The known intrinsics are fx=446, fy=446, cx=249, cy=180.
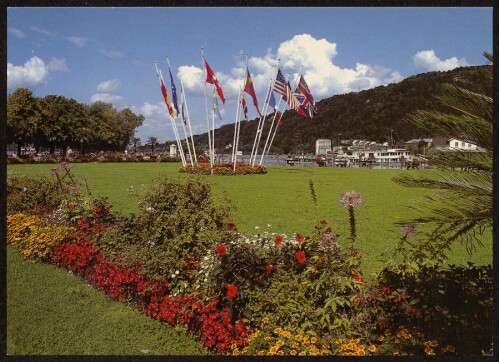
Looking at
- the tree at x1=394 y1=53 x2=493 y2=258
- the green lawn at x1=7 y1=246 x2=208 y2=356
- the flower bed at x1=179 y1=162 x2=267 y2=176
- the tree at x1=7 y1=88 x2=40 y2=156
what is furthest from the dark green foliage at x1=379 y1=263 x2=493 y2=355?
the tree at x1=7 y1=88 x2=40 y2=156

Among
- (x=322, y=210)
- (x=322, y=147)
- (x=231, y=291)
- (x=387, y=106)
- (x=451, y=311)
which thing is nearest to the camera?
(x=451, y=311)

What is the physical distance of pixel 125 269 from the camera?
197 inches

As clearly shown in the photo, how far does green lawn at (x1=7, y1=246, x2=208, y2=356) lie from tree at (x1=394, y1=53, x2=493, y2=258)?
7.55 ft

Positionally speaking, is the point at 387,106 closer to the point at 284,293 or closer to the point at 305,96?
the point at 305,96

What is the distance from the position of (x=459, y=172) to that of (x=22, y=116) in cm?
3460

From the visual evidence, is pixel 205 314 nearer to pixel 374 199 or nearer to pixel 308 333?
pixel 308 333

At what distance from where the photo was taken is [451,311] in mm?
3670

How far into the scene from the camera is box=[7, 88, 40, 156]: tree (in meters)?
30.9

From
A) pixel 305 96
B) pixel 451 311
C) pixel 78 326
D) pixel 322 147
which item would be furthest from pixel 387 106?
pixel 322 147

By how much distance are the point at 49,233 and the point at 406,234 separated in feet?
16.6

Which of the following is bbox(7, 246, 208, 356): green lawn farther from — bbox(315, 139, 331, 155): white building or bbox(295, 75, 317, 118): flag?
bbox(315, 139, 331, 155): white building

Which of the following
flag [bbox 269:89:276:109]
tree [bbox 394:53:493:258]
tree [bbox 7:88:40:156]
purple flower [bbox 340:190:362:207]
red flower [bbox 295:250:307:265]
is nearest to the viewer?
tree [bbox 394:53:493:258]

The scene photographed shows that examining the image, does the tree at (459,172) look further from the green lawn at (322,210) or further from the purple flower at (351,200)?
the purple flower at (351,200)

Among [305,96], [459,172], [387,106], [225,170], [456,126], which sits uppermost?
[305,96]
